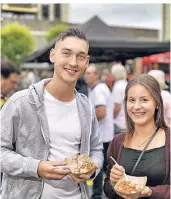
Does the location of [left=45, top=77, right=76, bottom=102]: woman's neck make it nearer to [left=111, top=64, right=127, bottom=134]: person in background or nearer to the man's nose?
the man's nose

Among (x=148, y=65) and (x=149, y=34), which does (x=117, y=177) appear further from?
(x=149, y=34)

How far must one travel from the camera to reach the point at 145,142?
6.73ft

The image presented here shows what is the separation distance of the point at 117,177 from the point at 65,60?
633mm

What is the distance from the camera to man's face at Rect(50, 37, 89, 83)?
1861 mm

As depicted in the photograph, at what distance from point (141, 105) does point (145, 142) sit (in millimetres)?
206

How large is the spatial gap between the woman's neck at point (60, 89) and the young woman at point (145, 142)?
352 millimetres

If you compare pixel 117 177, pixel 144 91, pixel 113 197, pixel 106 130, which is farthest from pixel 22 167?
pixel 106 130

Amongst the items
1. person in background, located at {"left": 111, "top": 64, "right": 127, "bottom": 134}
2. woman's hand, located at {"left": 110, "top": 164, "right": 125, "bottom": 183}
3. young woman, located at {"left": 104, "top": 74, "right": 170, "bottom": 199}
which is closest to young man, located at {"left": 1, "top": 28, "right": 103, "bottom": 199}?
woman's hand, located at {"left": 110, "top": 164, "right": 125, "bottom": 183}

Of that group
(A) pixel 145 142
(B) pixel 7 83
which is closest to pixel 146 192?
(A) pixel 145 142

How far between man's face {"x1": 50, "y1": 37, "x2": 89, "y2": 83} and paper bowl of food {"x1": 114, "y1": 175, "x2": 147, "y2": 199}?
1.82 ft

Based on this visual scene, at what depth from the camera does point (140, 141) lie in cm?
208

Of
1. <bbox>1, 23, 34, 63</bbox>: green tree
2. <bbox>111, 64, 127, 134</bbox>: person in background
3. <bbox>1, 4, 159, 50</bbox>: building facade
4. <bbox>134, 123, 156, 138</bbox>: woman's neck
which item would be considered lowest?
<bbox>111, 64, 127, 134</bbox>: person in background

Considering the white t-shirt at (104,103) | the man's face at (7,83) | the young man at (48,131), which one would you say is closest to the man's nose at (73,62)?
the young man at (48,131)

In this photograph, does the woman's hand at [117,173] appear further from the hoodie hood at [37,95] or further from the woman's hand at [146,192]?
the hoodie hood at [37,95]
